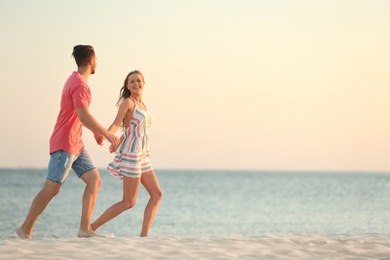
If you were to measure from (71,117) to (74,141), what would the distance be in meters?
0.25

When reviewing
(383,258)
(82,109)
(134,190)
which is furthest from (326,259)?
(82,109)

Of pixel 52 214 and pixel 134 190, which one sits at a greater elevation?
pixel 134 190

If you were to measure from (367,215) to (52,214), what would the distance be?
12185 mm

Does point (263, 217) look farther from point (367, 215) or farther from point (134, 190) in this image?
point (134, 190)

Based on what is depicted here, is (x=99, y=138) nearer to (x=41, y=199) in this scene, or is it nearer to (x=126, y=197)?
(x=126, y=197)

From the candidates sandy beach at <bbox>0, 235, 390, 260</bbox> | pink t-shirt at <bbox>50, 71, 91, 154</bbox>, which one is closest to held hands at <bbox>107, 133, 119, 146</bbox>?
pink t-shirt at <bbox>50, 71, 91, 154</bbox>

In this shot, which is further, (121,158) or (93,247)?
(121,158)

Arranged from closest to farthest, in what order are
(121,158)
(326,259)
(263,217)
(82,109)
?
(326,259)
(82,109)
(121,158)
(263,217)

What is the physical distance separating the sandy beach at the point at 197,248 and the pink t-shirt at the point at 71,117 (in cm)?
98

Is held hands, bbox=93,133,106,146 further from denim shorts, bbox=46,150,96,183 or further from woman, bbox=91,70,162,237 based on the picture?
denim shorts, bbox=46,150,96,183

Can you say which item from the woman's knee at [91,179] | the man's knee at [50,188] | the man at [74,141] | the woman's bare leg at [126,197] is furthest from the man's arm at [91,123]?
the man's knee at [50,188]

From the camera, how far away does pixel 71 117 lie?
7453 millimetres

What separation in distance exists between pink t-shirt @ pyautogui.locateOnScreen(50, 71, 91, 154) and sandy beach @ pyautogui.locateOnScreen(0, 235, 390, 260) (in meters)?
0.98

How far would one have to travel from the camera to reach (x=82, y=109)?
7.29 metres
